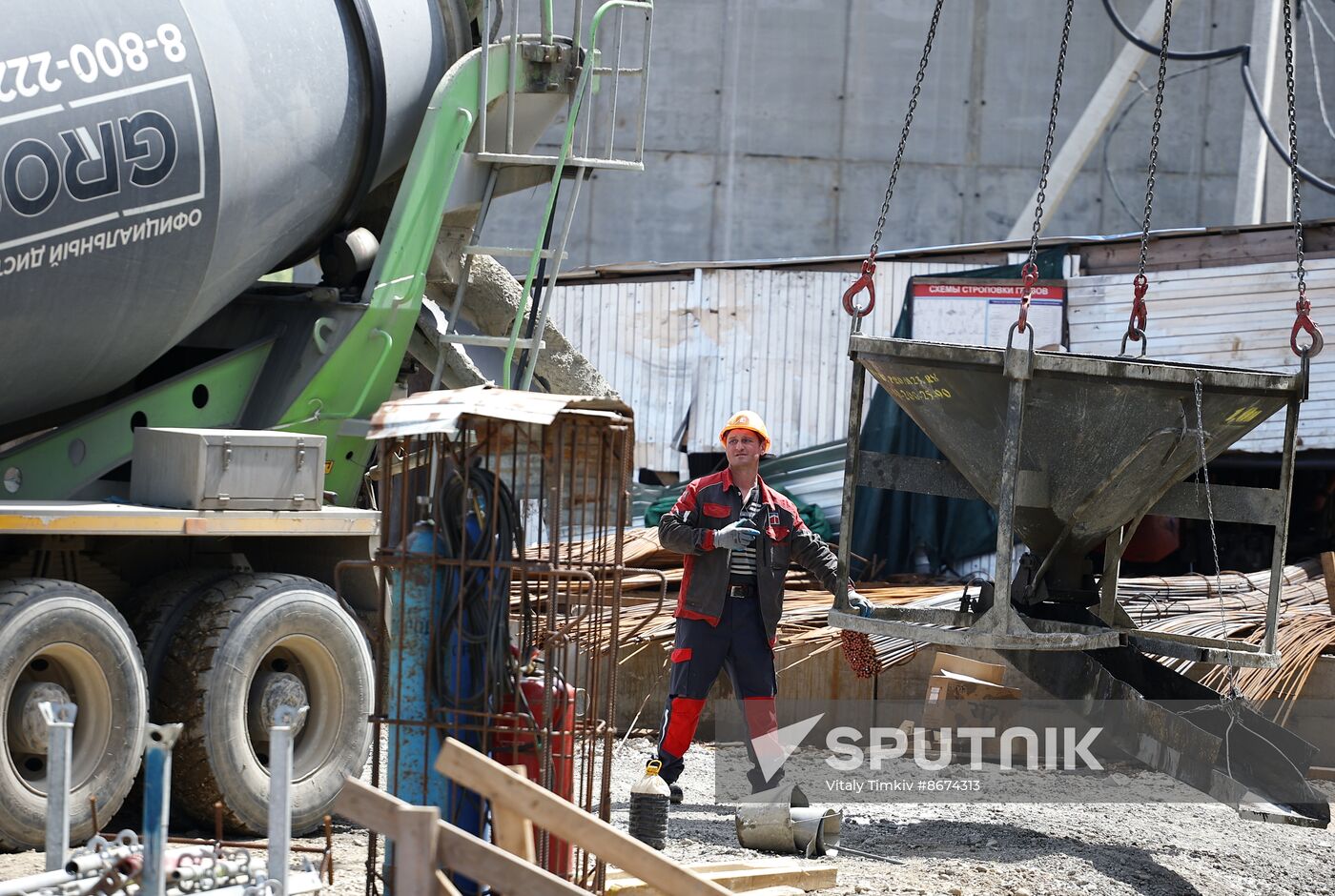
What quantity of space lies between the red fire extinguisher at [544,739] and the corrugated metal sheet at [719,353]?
9203 mm

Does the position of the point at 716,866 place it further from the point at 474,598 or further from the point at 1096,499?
the point at 1096,499

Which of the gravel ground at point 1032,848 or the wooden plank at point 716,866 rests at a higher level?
the wooden plank at point 716,866

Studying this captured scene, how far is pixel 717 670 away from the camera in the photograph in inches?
291

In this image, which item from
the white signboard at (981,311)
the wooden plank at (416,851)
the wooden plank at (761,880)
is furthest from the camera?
the white signboard at (981,311)

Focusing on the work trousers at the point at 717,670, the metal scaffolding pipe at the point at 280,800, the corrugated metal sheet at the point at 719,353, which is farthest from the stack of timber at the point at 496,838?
the corrugated metal sheet at the point at 719,353

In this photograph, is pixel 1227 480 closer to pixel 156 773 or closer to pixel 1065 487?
pixel 1065 487

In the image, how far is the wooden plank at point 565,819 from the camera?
12.8ft

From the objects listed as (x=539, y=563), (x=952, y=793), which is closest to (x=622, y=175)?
(x=952, y=793)

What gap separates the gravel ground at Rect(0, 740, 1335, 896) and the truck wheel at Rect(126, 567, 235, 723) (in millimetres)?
910

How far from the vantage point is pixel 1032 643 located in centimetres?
677

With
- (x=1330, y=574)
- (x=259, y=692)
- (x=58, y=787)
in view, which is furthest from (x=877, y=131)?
(x=58, y=787)

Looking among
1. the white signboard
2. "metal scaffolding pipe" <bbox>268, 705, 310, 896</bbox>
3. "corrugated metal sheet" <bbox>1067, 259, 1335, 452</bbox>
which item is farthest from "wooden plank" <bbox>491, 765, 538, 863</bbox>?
"corrugated metal sheet" <bbox>1067, 259, 1335, 452</bbox>

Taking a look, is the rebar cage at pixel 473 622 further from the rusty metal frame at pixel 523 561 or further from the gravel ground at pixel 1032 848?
the gravel ground at pixel 1032 848

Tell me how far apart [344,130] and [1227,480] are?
9.16 meters
